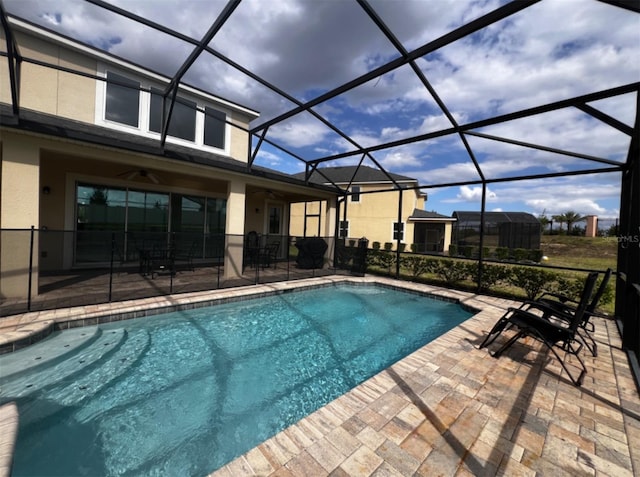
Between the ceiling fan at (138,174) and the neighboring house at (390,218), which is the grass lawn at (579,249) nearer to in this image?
the neighboring house at (390,218)

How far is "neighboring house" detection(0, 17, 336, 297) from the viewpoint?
4766 mm

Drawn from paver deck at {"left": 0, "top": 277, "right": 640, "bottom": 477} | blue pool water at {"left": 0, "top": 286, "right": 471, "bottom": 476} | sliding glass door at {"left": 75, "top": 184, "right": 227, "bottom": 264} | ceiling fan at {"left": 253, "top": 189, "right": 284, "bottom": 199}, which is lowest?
blue pool water at {"left": 0, "top": 286, "right": 471, "bottom": 476}

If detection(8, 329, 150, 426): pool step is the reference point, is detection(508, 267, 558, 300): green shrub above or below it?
above

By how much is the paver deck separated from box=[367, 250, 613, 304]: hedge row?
3625 millimetres

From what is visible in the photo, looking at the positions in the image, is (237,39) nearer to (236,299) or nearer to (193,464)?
(236,299)

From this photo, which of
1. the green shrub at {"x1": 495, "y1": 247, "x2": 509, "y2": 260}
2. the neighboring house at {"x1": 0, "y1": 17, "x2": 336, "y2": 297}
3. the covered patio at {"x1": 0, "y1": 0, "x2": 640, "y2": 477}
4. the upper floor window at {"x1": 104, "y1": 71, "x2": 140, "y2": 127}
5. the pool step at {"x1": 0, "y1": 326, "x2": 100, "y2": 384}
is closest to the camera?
the covered patio at {"x1": 0, "y1": 0, "x2": 640, "y2": 477}

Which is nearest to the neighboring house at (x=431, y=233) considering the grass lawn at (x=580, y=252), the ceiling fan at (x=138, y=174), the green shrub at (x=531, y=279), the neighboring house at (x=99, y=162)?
the grass lawn at (x=580, y=252)

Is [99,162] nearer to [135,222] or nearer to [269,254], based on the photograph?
[135,222]

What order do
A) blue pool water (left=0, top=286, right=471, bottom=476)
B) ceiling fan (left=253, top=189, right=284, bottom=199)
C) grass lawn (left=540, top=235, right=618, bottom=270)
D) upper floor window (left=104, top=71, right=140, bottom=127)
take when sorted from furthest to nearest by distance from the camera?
grass lawn (left=540, top=235, right=618, bottom=270) < ceiling fan (left=253, top=189, right=284, bottom=199) < upper floor window (left=104, top=71, right=140, bottom=127) < blue pool water (left=0, top=286, right=471, bottom=476)

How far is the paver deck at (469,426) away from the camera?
188 cm

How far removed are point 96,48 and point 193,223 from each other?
533 centimetres

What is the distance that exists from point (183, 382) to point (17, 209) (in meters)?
4.33

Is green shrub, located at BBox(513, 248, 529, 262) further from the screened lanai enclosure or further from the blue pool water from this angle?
the blue pool water

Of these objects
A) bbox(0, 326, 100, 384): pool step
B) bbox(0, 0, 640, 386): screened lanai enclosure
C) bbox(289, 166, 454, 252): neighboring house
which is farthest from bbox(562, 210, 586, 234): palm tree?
bbox(0, 326, 100, 384): pool step
